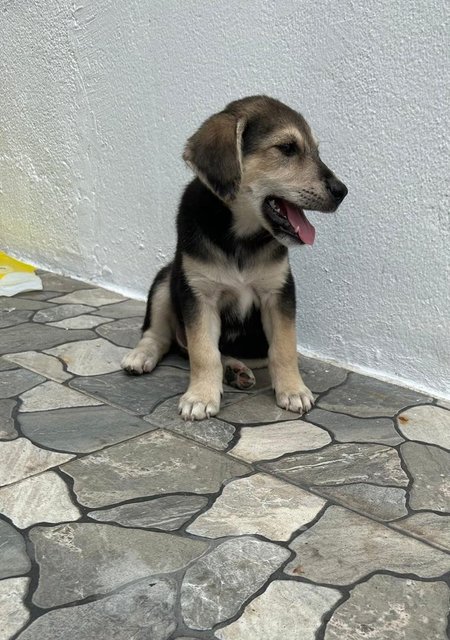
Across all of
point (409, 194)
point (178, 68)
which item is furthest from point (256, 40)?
point (409, 194)

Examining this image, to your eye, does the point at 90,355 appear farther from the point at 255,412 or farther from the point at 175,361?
the point at 255,412

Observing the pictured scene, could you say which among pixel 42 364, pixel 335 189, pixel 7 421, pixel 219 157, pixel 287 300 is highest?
pixel 219 157

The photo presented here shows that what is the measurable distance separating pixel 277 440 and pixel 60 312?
226 centimetres

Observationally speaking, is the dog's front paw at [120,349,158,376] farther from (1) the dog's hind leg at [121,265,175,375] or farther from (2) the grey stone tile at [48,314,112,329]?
(2) the grey stone tile at [48,314,112,329]

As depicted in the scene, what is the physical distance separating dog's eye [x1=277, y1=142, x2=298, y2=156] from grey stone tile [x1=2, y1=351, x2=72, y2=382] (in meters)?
1.56

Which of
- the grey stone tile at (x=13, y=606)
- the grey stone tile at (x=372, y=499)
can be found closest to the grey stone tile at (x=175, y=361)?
the grey stone tile at (x=372, y=499)

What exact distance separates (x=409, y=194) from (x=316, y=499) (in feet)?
5.35

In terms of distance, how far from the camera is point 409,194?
11.0 feet

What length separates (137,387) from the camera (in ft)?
11.3

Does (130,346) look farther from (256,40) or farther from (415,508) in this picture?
(415,508)

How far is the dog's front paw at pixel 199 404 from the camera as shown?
304cm

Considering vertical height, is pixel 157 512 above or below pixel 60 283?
above

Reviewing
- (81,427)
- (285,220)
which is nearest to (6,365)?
(81,427)

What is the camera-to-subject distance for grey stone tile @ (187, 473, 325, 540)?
7.32ft
